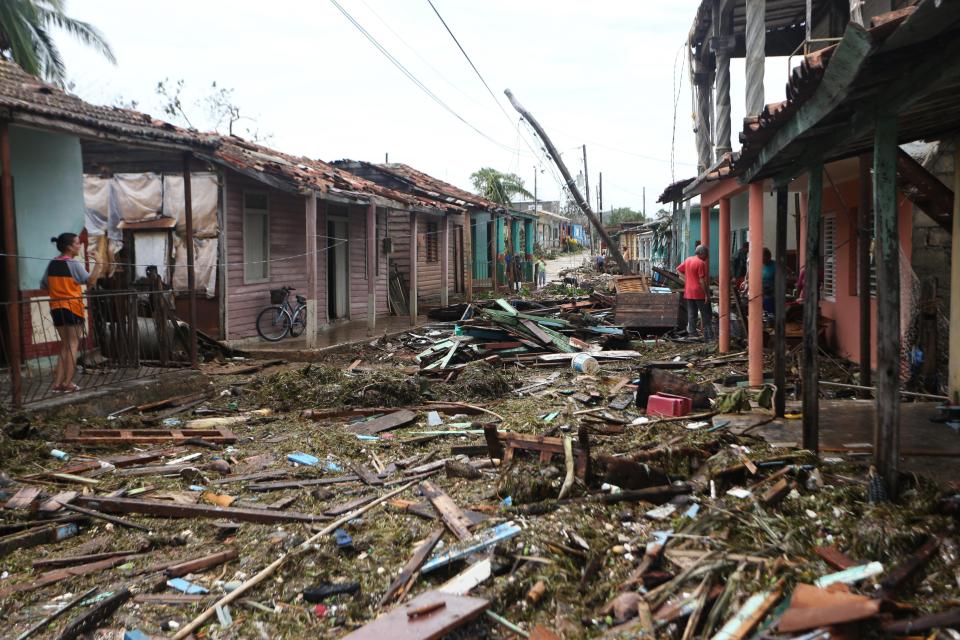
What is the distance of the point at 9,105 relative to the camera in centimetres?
695

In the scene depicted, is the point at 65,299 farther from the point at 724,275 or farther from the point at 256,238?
the point at 724,275

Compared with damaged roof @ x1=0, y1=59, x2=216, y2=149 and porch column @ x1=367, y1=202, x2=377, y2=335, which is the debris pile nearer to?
damaged roof @ x1=0, y1=59, x2=216, y2=149

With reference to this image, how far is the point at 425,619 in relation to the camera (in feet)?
11.7

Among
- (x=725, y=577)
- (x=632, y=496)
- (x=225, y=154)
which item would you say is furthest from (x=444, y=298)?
(x=725, y=577)

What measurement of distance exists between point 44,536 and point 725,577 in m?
4.35

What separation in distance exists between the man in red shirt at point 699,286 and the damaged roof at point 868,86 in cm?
753

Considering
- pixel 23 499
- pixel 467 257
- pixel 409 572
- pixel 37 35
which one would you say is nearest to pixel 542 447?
pixel 409 572

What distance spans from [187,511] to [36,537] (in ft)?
3.09

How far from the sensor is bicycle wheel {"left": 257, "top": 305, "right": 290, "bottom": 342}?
47.3 ft

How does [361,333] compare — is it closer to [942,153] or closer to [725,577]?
[942,153]

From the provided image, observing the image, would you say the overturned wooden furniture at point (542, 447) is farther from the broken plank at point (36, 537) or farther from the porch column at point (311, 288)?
the porch column at point (311, 288)

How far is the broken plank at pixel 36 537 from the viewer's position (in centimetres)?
476

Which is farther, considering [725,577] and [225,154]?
[225,154]

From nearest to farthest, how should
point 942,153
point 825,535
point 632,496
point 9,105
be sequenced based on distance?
point 825,535 → point 632,496 → point 9,105 → point 942,153
